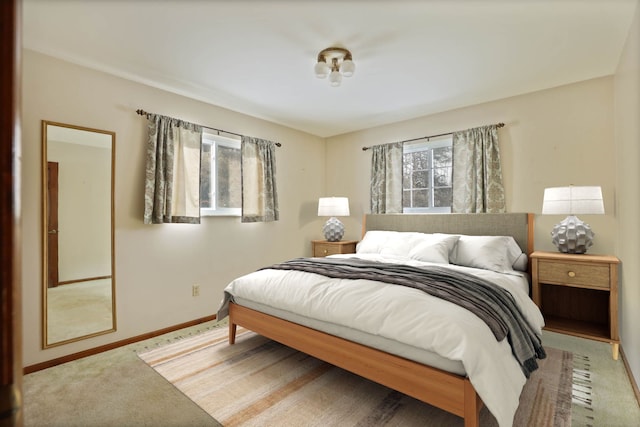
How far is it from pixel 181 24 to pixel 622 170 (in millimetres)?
3543

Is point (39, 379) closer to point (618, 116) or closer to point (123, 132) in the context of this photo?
point (123, 132)

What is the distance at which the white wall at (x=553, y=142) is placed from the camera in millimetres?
2969

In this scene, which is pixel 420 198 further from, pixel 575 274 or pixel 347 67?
pixel 347 67

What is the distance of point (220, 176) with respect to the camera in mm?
3828

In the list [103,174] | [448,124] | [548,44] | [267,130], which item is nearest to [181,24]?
[103,174]

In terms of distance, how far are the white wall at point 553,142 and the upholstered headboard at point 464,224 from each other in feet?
0.50

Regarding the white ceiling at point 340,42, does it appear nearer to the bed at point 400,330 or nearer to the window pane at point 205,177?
the window pane at point 205,177

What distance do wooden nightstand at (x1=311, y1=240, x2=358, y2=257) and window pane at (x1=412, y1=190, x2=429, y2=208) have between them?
3.40ft

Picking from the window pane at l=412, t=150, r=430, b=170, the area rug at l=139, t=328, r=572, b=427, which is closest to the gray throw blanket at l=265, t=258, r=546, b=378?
the area rug at l=139, t=328, r=572, b=427

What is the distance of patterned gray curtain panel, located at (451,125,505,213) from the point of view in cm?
350

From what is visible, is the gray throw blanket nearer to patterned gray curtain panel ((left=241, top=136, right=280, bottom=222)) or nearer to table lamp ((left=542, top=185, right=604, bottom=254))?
table lamp ((left=542, top=185, right=604, bottom=254))

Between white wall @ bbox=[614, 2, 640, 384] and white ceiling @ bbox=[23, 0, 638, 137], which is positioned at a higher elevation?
white ceiling @ bbox=[23, 0, 638, 137]

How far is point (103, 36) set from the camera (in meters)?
2.30
